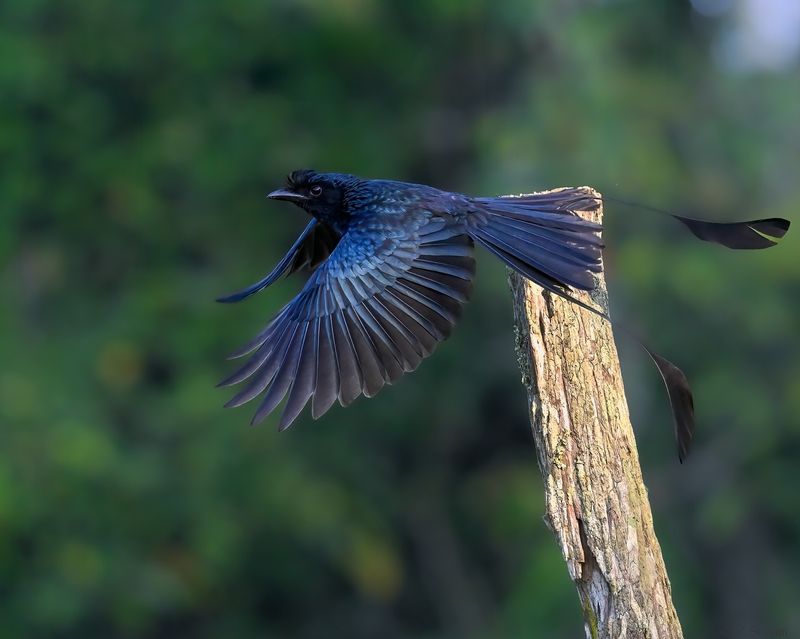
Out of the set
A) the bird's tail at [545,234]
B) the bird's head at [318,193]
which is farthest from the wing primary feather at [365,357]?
the bird's head at [318,193]

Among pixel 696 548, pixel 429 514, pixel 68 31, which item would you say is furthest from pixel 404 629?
pixel 68 31

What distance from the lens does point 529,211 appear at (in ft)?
15.9

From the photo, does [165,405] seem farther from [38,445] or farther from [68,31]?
[68,31]

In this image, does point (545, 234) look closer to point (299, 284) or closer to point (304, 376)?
point (304, 376)

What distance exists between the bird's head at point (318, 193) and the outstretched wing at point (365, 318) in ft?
1.90

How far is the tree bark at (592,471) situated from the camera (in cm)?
406

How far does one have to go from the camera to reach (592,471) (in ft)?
13.7

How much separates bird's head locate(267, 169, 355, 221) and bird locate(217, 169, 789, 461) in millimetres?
→ 443

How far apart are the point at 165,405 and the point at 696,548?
5.00 m

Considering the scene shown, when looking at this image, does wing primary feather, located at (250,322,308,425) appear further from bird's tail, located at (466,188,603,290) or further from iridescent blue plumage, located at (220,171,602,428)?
bird's tail, located at (466,188,603,290)

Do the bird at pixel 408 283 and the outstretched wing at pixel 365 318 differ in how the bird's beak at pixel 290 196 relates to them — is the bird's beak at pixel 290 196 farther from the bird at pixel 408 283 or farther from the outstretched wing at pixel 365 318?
the outstretched wing at pixel 365 318

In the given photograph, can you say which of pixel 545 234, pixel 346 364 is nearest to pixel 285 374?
pixel 346 364

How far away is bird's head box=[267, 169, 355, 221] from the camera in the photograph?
568 cm

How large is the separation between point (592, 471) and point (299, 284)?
934 centimetres
